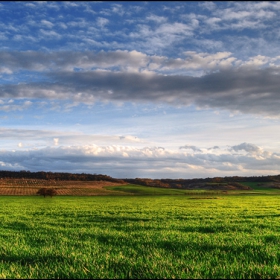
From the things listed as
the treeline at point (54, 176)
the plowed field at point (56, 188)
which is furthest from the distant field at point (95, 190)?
the treeline at point (54, 176)

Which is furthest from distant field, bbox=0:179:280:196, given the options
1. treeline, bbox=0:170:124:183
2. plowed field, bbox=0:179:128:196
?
treeline, bbox=0:170:124:183

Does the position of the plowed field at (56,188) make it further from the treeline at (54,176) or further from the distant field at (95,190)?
the treeline at (54,176)

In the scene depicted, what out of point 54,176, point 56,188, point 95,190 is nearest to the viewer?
point 95,190

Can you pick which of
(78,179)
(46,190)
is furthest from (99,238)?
(78,179)

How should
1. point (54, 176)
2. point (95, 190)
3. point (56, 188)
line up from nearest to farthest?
1. point (95, 190)
2. point (56, 188)
3. point (54, 176)

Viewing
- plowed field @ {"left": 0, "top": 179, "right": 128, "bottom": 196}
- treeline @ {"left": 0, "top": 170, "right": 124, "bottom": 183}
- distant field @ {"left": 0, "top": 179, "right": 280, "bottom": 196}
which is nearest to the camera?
plowed field @ {"left": 0, "top": 179, "right": 128, "bottom": 196}

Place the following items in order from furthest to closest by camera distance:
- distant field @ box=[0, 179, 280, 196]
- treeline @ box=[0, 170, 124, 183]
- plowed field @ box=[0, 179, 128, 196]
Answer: treeline @ box=[0, 170, 124, 183] < distant field @ box=[0, 179, 280, 196] < plowed field @ box=[0, 179, 128, 196]

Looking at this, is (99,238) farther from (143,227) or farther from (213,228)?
(213,228)

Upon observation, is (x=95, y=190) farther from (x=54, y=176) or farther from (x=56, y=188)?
(x=54, y=176)

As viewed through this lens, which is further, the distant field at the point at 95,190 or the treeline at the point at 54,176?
the treeline at the point at 54,176

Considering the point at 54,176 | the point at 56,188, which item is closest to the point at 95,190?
the point at 56,188

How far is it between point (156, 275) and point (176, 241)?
212 inches

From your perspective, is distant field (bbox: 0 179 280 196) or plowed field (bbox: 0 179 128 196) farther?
distant field (bbox: 0 179 280 196)

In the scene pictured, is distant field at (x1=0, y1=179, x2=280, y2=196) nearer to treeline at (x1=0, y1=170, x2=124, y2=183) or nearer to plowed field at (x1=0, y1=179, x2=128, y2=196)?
plowed field at (x1=0, y1=179, x2=128, y2=196)
